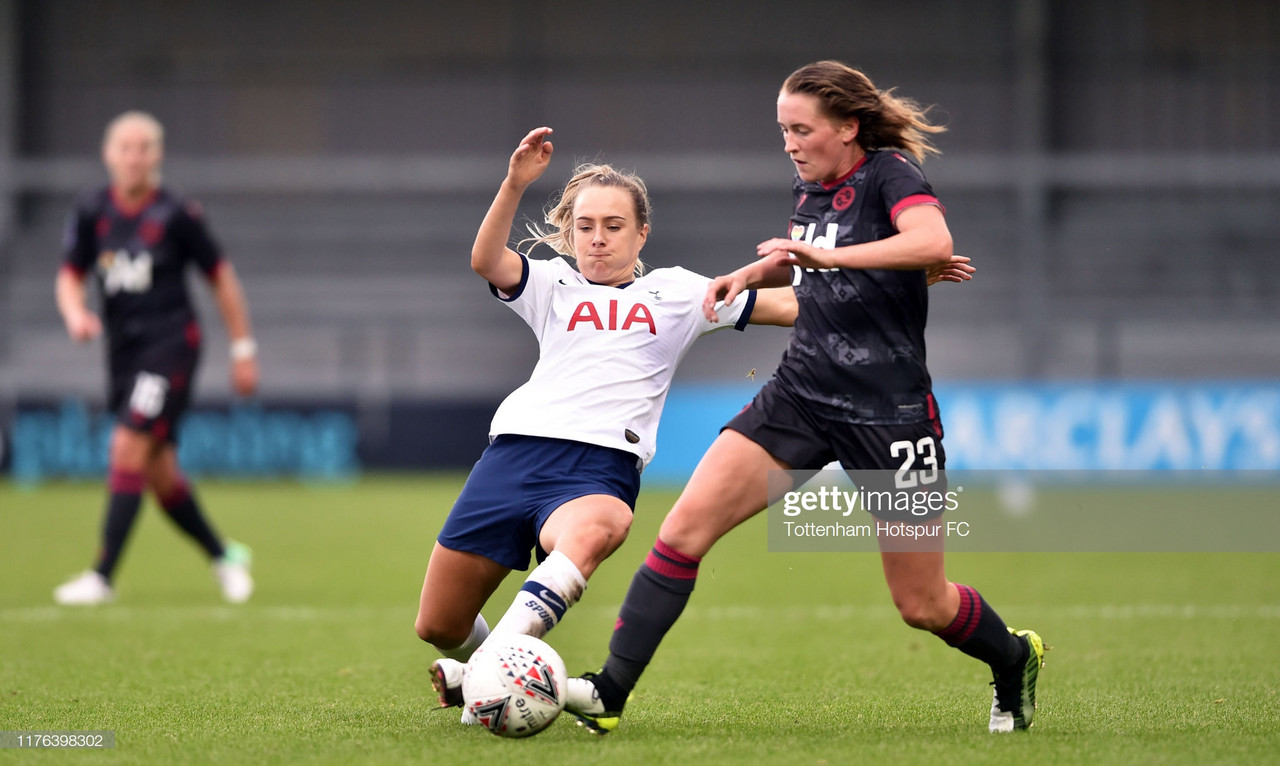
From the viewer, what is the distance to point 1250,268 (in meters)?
19.3

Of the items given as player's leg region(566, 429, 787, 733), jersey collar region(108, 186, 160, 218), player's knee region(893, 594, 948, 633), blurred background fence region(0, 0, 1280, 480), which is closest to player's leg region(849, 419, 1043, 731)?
player's knee region(893, 594, 948, 633)

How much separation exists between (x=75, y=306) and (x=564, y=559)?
165 inches

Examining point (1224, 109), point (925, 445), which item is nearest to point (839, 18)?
point (1224, 109)

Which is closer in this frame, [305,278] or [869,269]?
[869,269]

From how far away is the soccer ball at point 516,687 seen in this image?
349cm

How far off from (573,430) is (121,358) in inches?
154

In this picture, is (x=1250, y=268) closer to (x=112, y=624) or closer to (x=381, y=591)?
(x=381, y=591)

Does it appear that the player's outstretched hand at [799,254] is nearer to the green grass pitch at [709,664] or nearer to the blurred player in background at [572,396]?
the blurred player in background at [572,396]

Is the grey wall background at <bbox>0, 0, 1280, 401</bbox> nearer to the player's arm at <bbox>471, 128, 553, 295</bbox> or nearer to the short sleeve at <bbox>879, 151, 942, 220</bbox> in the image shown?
the player's arm at <bbox>471, 128, 553, 295</bbox>

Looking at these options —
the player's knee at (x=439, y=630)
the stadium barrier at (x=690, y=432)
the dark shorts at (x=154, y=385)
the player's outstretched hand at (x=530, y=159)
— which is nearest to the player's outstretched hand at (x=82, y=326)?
the dark shorts at (x=154, y=385)

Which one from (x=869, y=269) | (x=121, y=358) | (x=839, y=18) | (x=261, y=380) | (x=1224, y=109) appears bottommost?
(x=261, y=380)

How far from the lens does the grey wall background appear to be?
19484 mm

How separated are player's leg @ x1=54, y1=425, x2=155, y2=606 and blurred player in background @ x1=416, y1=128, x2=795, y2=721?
3.16 meters

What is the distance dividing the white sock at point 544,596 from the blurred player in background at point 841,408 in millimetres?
160
